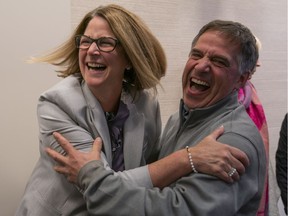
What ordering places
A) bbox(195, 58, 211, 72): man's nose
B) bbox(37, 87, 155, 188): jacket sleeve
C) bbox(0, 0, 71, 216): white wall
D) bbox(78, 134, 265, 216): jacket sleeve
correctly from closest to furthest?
bbox(78, 134, 265, 216): jacket sleeve → bbox(37, 87, 155, 188): jacket sleeve → bbox(195, 58, 211, 72): man's nose → bbox(0, 0, 71, 216): white wall

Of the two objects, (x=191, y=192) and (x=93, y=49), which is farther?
(x=93, y=49)

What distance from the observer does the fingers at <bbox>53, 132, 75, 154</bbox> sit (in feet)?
2.81

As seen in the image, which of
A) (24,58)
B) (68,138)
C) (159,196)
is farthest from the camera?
(24,58)

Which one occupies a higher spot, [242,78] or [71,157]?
[242,78]

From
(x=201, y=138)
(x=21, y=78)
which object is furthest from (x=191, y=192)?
(x=21, y=78)

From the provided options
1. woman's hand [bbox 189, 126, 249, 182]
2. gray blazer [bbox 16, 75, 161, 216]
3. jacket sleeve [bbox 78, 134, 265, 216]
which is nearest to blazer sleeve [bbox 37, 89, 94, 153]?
gray blazer [bbox 16, 75, 161, 216]

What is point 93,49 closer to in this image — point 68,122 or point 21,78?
point 68,122

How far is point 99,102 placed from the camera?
3.28ft

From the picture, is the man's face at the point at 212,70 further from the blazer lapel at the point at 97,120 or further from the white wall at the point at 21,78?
the white wall at the point at 21,78

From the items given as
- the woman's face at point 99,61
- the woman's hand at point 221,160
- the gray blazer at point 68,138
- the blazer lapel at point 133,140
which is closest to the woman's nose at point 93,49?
the woman's face at point 99,61

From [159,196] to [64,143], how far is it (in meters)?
0.28

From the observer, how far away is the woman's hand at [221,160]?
2.61 feet

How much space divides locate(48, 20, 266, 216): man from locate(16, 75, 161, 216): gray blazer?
0.15 ft

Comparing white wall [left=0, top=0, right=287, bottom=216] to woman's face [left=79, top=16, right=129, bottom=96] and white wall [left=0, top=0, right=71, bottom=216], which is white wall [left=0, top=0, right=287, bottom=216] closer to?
white wall [left=0, top=0, right=71, bottom=216]
